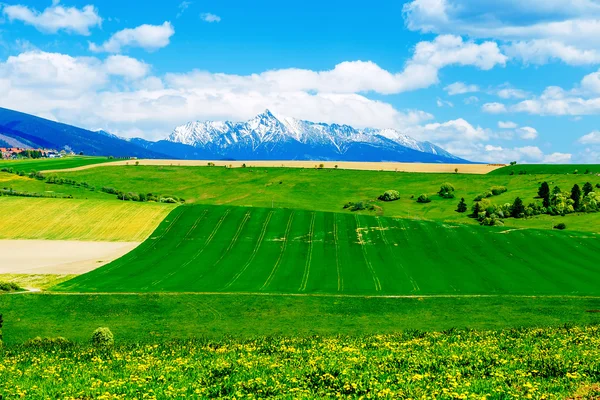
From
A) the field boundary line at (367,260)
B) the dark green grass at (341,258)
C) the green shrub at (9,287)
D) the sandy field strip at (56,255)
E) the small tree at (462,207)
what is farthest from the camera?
the small tree at (462,207)

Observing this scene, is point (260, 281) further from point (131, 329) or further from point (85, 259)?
point (85, 259)

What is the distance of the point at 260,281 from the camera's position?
Answer: 272ft

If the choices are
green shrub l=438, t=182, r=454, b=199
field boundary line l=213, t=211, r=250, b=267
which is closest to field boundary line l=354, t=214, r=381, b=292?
field boundary line l=213, t=211, r=250, b=267

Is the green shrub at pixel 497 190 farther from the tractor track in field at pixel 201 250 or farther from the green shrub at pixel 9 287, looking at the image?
the green shrub at pixel 9 287

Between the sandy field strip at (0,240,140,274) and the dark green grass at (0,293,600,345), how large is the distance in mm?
22227

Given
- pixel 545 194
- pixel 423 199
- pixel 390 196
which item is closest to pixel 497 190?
pixel 545 194

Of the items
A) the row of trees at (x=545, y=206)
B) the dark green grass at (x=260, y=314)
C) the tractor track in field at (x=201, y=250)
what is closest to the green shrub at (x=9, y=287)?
the dark green grass at (x=260, y=314)

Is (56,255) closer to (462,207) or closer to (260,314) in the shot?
(260,314)

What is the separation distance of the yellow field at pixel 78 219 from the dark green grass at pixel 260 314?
163 feet

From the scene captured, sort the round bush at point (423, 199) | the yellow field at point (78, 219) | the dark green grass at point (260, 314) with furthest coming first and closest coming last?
the round bush at point (423, 199) < the yellow field at point (78, 219) < the dark green grass at point (260, 314)

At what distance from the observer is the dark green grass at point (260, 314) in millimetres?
54625

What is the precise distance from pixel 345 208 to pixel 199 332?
123 m

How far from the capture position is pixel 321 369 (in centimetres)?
2462

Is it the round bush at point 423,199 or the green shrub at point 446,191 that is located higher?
the green shrub at point 446,191
